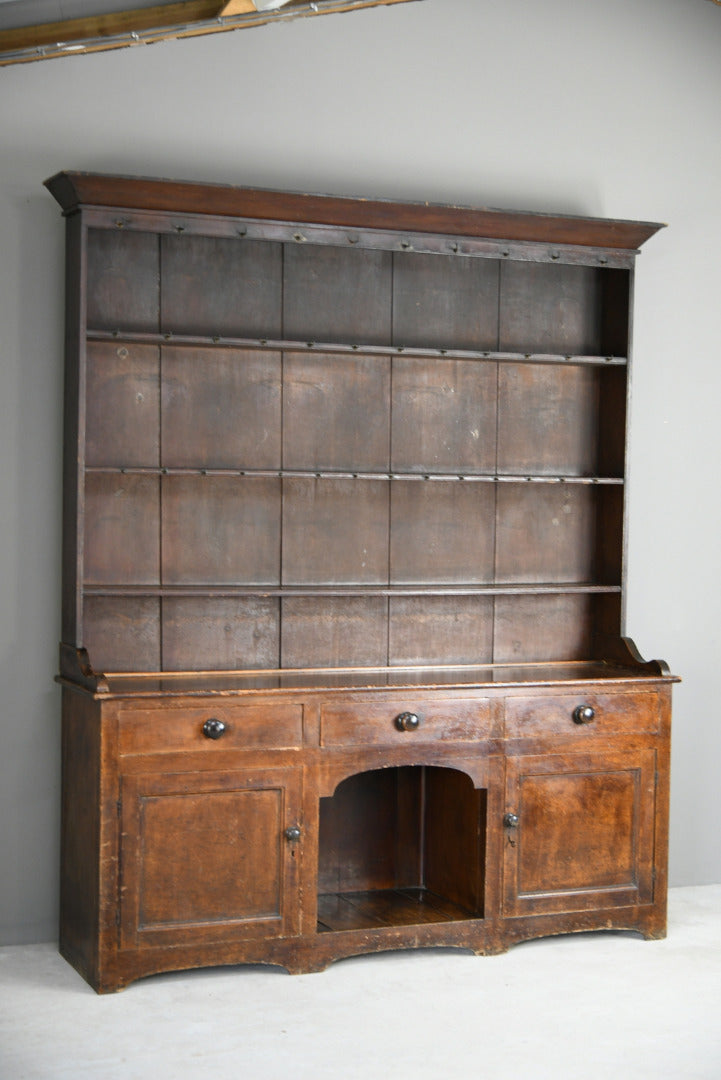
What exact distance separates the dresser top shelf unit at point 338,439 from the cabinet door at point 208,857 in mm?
397

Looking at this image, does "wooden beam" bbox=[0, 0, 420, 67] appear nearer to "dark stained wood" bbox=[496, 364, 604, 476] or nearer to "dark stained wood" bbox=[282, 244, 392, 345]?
"dark stained wood" bbox=[282, 244, 392, 345]

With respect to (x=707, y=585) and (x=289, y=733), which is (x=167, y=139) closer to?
(x=289, y=733)

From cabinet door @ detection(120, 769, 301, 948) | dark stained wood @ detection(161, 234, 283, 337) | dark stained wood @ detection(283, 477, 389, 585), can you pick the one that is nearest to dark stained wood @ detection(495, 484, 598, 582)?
dark stained wood @ detection(283, 477, 389, 585)

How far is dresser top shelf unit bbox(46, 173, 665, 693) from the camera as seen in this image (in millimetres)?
4781

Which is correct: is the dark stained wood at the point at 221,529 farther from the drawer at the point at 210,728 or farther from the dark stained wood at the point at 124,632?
the drawer at the point at 210,728

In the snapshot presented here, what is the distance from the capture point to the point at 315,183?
16.9 feet

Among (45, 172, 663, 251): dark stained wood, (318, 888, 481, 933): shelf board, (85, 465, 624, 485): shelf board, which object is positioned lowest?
(318, 888, 481, 933): shelf board

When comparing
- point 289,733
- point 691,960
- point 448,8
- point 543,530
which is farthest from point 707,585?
point 448,8

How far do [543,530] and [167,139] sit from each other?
82.1 inches

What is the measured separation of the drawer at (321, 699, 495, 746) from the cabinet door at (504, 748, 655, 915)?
206 mm

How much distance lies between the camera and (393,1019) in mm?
4113

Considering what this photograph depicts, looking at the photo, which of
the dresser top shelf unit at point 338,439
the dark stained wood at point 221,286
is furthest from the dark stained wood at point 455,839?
the dark stained wood at point 221,286

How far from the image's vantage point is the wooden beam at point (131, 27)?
4.46 metres

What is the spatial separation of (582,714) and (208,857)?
1.44 metres
